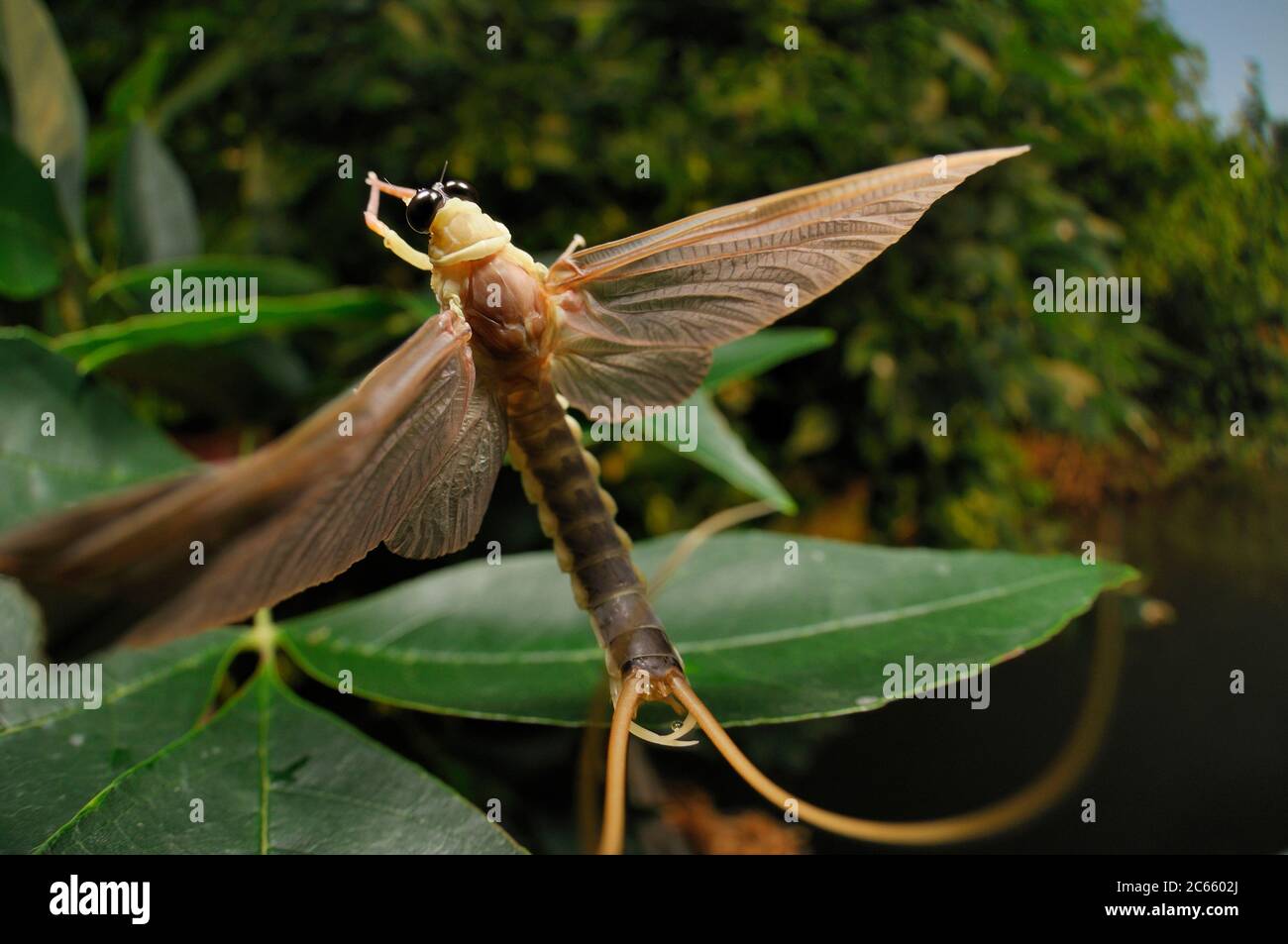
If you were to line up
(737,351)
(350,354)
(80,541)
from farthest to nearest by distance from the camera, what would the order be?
(350,354) < (737,351) < (80,541)

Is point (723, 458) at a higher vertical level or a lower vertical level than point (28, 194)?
lower

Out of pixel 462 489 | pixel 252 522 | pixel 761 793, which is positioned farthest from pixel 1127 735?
pixel 252 522

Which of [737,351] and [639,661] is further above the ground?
[737,351]

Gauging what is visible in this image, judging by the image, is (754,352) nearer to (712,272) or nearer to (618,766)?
(712,272)

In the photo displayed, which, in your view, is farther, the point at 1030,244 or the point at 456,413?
the point at 1030,244

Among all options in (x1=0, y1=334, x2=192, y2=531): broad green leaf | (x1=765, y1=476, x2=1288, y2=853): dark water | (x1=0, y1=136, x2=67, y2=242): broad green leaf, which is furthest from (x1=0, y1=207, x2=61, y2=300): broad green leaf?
(x1=765, y1=476, x2=1288, y2=853): dark water

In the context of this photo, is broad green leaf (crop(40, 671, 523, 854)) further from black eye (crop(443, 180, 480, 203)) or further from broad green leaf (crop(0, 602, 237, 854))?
black eye (crop(443, 180, 480, 203))
